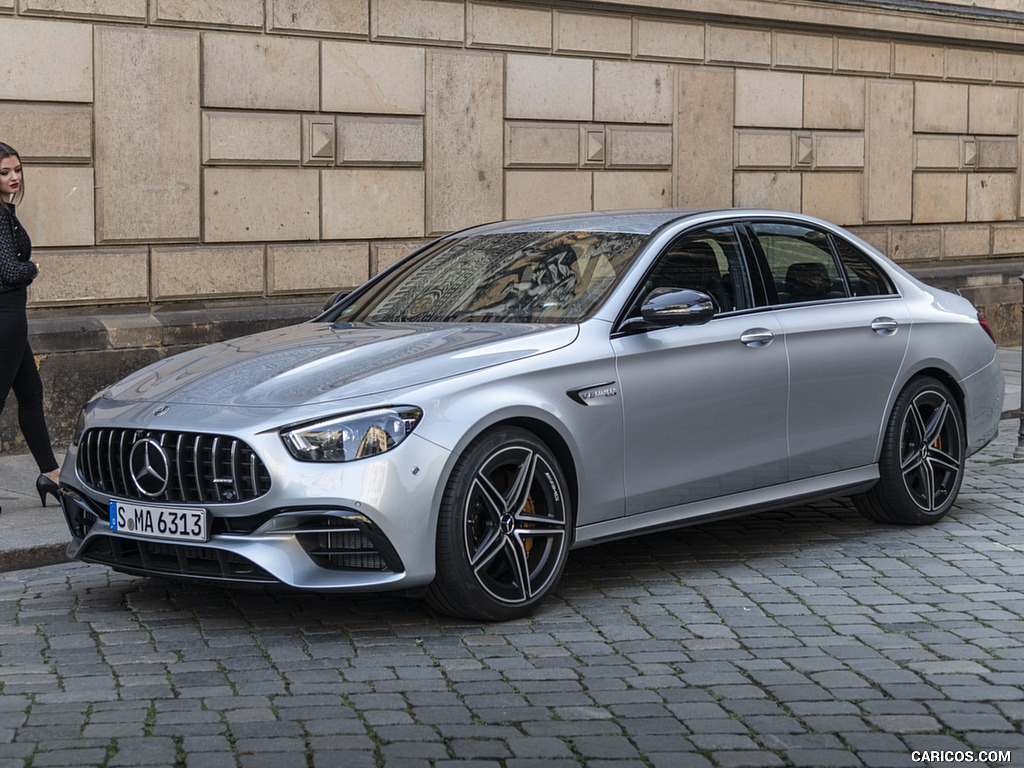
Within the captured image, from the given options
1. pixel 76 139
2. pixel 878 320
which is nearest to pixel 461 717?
pixel 878 320

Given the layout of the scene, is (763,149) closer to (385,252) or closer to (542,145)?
(542,145)

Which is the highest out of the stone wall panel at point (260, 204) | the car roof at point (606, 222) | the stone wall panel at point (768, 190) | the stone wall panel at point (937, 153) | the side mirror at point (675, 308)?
the stone wall panel at point (937, 153)

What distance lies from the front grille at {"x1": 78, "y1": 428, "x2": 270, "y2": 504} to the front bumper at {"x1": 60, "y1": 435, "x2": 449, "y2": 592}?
5 cm

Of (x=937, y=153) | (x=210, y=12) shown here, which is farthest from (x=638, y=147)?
(x=937, y=153)

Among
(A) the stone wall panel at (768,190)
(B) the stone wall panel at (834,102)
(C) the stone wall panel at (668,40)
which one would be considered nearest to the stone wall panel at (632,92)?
(C) the stone wall panel at (668,40)

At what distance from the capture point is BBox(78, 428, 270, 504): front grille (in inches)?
199

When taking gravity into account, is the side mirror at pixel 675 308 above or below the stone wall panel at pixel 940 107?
below

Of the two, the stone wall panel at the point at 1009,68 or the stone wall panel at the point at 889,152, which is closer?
the stone wall panel at the point at 889,152

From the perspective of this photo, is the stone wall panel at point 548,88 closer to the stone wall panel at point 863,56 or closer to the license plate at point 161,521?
the stone wall panel at point 863,56

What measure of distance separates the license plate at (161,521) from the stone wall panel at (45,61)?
219 inches

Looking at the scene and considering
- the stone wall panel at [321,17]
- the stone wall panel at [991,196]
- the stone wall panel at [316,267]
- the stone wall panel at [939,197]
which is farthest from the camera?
the stone wall panel at [991,196]

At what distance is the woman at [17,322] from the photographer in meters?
7.28

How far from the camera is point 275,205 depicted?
1141 centimetres

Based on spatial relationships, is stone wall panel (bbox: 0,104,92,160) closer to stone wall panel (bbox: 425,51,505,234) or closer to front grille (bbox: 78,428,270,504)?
stone wall panel (bbox: 425,51,505,234)
